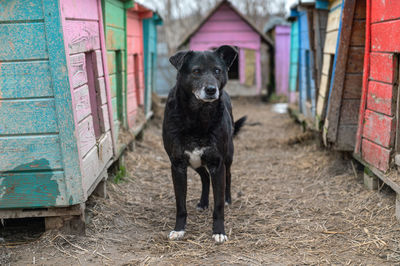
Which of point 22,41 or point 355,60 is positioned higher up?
point 22,41

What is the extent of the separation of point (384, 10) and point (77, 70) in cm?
333

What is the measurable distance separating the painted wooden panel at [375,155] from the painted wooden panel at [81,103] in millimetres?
3231

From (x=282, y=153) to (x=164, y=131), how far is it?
4333 mm

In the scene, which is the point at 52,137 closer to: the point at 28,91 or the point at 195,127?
the point at 28,91

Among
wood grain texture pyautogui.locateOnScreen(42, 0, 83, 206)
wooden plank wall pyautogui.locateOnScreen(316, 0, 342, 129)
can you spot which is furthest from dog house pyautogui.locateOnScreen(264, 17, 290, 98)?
wood grain texture pyautogui.locateOnScreen(42, 0, 83, 206)

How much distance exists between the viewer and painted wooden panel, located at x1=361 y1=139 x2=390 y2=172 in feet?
16.2

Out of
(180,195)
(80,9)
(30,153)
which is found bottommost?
(180,195)

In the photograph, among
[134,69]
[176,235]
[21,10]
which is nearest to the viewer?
[21,10]

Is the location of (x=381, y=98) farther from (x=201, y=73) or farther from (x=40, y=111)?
(x=40, y=111)

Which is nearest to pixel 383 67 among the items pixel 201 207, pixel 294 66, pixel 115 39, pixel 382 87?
pixel 382 87

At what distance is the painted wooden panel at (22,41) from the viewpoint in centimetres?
387

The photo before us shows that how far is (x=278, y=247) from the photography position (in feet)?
13.8

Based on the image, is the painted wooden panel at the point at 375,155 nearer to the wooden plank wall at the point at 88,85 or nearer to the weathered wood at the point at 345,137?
the weathered wood at the point at 345,137

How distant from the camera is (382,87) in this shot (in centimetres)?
508
